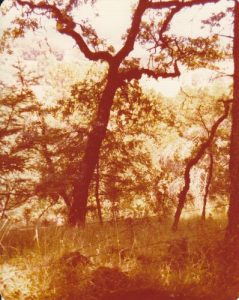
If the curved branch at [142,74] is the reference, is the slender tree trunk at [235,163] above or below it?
below

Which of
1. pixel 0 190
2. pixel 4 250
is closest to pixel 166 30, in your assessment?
pixel 0 190

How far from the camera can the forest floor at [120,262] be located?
4.96 metres

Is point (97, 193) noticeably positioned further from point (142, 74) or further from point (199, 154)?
point (142, 74)

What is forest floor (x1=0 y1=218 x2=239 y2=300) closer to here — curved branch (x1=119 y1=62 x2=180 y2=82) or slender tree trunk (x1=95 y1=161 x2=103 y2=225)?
slender tree trunk (x1=95 y1=161 x2=103 y2=225)

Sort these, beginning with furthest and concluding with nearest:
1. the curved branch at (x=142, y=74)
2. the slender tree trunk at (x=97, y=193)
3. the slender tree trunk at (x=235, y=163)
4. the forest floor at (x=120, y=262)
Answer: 1. the curved branch at (x=142, y=74)
2. the slender tree trunk at (x=97, y=193)
3. the slender tree trunk at (x=235, y=163)
4. the forest floor at (x=120, y=262)

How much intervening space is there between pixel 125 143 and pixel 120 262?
2.47 meters

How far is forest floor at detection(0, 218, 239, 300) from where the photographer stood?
4965mm

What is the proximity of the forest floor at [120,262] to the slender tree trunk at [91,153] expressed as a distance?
48 cm

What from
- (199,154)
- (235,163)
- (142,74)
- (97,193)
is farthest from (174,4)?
(97,193)

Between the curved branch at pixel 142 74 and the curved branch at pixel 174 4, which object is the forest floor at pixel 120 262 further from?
the curved branch at pixel 174 4

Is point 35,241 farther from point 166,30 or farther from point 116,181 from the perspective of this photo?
point 166,30

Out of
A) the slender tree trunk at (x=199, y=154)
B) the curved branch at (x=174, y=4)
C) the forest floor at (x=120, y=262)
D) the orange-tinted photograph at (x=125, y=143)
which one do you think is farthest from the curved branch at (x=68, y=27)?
the forest floor at (x=120, y=262)

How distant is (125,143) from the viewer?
720 centimetres

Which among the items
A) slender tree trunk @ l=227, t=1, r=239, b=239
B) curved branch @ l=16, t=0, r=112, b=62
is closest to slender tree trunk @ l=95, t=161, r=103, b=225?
curved branch @ l=16, t=0, r=112, b=62
